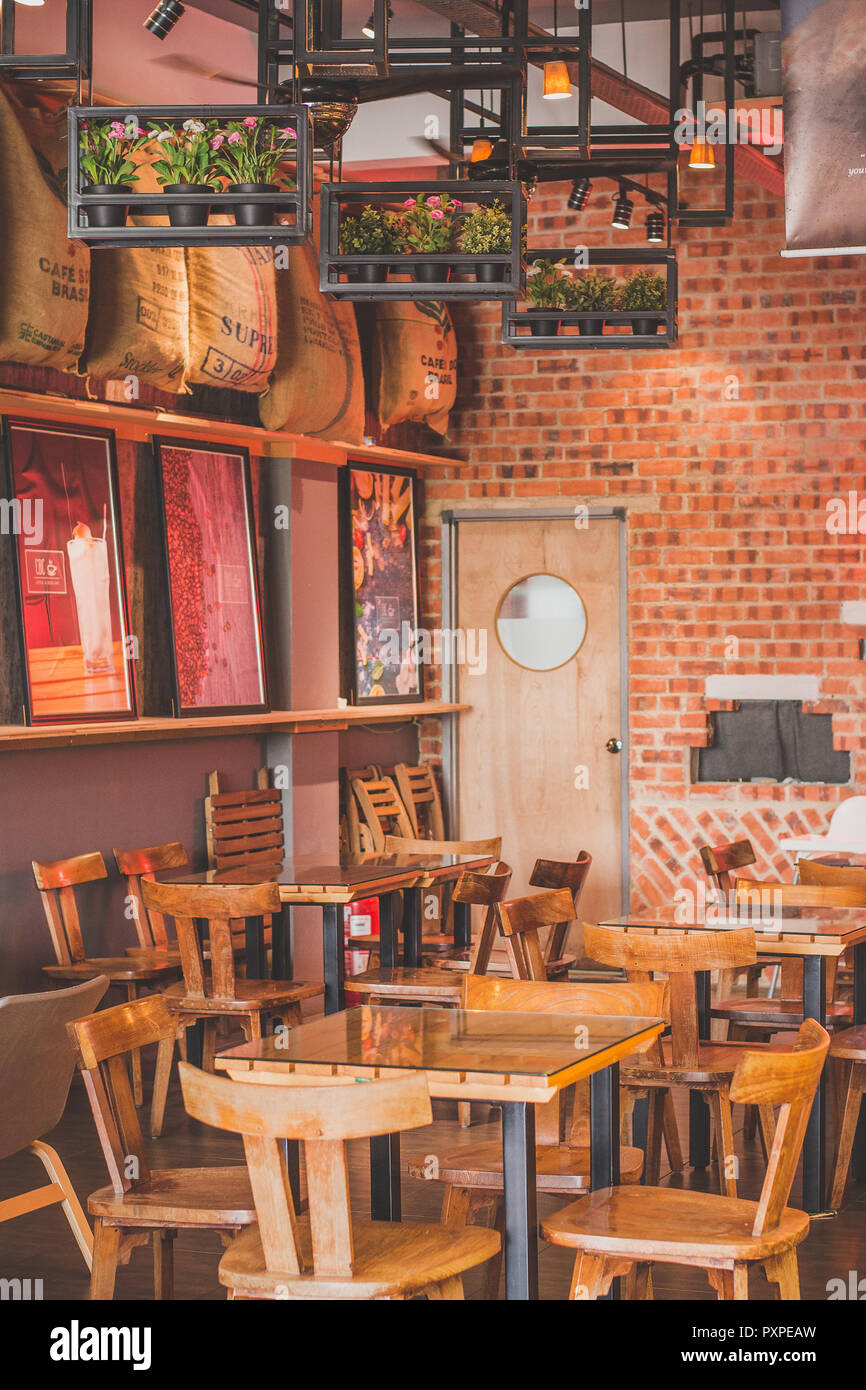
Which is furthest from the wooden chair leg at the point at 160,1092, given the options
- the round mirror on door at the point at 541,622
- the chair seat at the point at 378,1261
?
the round mirror on door at the point at 541,622

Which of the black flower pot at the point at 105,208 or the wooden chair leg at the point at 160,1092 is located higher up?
the black flower pot at the point at 105,208

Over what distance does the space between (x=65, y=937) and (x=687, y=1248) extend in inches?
134

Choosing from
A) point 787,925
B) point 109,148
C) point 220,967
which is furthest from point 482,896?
point 109,148

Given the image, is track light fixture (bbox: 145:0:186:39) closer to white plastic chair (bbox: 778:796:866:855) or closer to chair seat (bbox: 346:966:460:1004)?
chair seat (bbox: 346:966:460:1004)

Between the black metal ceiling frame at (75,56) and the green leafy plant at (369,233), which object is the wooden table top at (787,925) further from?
the black metal ceiling frame at (75,56)

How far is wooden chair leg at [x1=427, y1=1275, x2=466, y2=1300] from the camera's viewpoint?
3.04 metres

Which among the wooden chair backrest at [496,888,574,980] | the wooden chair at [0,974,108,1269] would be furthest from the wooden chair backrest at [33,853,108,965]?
the wooden chair backrest at [496,888,574,980]

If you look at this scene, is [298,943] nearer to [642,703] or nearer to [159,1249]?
[642,703]

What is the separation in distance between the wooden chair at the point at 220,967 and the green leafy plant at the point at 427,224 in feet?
6.47

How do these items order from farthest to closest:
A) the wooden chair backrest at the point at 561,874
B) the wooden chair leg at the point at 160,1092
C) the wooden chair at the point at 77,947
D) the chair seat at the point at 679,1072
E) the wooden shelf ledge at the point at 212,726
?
1. the wooden chair backrest at the point at 561,874
2. the wooden shelf ledge at the point at 212,726
3. the wooden chair at the point at 77,947
4. the wooden chair leg at the point at 160,1092
5. the chair seat at the point at 679,1072

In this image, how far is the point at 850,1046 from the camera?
15.9 feet

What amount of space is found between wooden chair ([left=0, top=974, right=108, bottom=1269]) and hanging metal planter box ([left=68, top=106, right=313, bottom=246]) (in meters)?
1.82

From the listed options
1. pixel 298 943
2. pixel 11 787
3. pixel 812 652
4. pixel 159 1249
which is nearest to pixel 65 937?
pixel 11 787

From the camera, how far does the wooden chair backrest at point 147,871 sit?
21.2 feet
